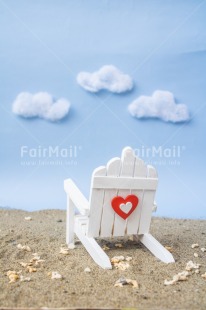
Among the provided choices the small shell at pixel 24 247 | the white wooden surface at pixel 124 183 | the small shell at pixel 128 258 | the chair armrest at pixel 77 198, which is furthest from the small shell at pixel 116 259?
the small shell at pixel 24 247

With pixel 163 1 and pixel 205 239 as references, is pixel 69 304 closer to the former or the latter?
pixel 205 239

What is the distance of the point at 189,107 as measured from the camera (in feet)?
17.3

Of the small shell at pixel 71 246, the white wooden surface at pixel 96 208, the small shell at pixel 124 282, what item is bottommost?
the small shell at pixel 71 246

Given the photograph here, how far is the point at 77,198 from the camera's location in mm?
3482

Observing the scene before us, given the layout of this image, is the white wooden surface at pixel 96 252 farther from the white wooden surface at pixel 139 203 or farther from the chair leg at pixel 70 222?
the white wooden surface at pixel 139 203

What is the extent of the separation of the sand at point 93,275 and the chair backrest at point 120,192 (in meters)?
0.24

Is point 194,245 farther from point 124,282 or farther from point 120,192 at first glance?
point 124,282

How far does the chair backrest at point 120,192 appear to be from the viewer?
10.9 feet

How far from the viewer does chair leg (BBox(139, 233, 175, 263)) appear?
339 centimetres

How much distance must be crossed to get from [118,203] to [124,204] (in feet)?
0.15

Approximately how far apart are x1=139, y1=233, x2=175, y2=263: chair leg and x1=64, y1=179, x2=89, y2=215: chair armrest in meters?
0.61

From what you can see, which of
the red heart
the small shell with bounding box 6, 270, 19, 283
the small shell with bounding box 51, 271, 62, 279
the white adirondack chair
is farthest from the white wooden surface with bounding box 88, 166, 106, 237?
the small shell with bounding box 6, 270, 19, 283

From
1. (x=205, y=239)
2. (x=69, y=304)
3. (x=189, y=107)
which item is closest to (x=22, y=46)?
(x=189, y=107)

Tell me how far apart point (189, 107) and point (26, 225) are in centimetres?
234
